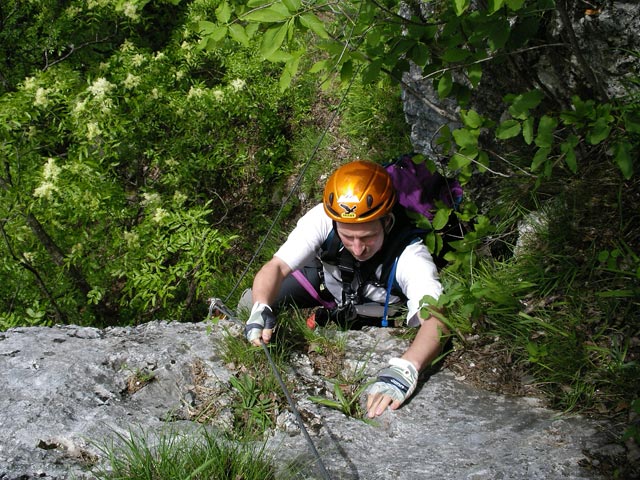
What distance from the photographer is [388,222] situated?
3.89 metres

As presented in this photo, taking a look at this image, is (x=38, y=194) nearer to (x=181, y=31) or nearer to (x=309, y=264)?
(x=309, y=264)

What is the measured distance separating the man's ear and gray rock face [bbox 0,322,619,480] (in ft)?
2.59

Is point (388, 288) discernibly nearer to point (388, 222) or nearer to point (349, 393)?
point (388, 222)

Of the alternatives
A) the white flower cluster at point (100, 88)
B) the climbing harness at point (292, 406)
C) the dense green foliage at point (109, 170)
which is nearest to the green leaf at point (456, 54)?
the climbing harness at point (292, 406)

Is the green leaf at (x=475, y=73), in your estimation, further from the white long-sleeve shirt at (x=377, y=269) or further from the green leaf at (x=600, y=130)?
the white long-sleeve shirt at (x=377, y=269)

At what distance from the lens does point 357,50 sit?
3.27m

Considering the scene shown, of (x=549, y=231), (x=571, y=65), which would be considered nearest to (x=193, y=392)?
(x=549, y=231)

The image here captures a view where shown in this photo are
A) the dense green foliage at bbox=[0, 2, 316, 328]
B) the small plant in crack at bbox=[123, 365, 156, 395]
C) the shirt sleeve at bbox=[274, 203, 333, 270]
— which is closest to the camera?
the small plant in crack at bbox=[123, 365, 156, 395]

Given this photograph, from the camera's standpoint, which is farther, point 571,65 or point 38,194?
point 38,194

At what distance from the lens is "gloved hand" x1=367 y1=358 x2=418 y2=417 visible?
9.93 ft

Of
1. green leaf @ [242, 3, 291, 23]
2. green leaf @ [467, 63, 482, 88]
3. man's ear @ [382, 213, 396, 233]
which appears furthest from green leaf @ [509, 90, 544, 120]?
man's ear @ [382, 213, 396, 233]

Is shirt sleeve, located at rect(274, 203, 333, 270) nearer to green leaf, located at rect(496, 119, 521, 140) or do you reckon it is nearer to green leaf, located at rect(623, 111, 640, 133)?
green leaf, located at rect(496, 119, 521, 140)

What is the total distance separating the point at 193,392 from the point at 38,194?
8.43 feet

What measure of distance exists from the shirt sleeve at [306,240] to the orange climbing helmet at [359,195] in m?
0.28
